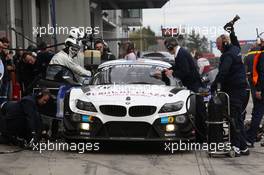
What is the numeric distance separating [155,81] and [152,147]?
44.6 inches

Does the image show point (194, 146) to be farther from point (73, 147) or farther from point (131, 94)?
point (73, 147)

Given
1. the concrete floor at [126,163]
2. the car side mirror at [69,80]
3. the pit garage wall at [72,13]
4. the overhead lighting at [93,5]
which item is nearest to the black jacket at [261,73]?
the concrete floor at [126,163]

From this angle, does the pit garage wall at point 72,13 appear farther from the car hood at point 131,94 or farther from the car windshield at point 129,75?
the car hood at point 131,94

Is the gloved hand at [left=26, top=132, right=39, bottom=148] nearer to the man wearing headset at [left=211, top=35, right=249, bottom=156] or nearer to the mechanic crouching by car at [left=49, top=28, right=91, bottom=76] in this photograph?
the mechanic crouching by car at [left=49, top=28, right=91, bottom=76]

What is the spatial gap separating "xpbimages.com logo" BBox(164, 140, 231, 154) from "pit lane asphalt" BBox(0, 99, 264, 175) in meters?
0.13

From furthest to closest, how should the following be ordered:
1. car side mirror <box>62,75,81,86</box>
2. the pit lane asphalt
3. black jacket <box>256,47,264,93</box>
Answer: car side mirror <box>62,75,81,86</box>, black jacket <box>256,47,264,93</box>, the pit lane asphalt

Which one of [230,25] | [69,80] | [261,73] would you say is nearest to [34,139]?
[69,80]

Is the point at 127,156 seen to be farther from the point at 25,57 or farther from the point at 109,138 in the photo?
the point at 25,57

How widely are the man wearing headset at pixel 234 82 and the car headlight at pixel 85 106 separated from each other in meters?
1.89

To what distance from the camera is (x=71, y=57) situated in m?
11.1

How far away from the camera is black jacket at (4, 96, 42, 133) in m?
9.25

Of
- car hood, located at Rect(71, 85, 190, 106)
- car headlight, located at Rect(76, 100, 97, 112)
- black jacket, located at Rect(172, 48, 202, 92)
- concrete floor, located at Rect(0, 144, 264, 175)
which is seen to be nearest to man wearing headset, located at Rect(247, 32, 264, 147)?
concrete floor, located at Rect(0, 144, 264, 175)

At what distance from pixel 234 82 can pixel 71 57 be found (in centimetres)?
341

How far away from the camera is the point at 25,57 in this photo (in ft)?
37.4
